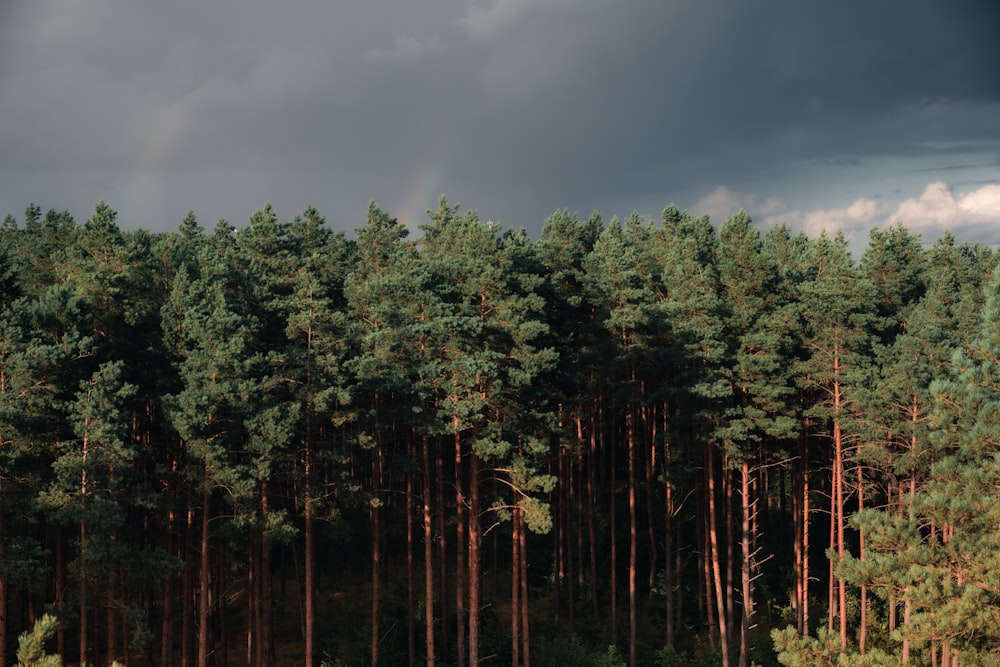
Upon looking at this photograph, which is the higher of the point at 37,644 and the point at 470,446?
the point at 470,446

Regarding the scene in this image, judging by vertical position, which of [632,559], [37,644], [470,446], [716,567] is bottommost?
[716,567]

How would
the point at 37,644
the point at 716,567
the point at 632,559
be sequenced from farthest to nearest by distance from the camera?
the point at 632,559 → the point at 716,567 → the point at 37,644

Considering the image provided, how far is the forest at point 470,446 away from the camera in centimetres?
2538

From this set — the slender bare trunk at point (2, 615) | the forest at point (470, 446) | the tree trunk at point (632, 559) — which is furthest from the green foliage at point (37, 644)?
the tree trunk at point (632, 559)

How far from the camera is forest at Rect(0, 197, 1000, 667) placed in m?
25.4

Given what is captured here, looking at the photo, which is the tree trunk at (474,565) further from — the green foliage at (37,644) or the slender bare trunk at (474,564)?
the green foliage at (37,644)

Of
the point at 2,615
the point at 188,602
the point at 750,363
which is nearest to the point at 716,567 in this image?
the point at 750,363

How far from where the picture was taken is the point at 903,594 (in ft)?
68.3

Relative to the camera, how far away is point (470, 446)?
115 ft

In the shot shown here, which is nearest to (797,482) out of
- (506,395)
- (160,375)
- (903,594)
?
(506,395)

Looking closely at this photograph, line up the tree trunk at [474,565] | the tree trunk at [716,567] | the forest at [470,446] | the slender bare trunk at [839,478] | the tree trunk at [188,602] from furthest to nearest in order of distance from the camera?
the slender bare trunk at [839,478], the tree trunk at [716,567], the tree trunk at [474,565], the tree trunk at [188,602], the forest at [470,446]

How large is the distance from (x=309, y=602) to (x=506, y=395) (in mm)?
10482

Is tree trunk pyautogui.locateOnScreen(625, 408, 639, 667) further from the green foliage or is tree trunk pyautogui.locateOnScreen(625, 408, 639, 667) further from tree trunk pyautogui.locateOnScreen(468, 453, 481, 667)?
the green foliage

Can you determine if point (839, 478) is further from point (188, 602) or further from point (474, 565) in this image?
point (188, 602)
